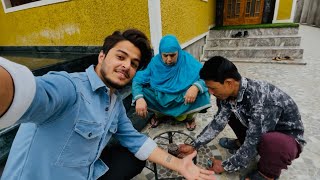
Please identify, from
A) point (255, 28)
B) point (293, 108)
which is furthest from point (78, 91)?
point (255, 28)

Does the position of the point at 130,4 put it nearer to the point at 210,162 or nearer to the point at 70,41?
the point at 70,41

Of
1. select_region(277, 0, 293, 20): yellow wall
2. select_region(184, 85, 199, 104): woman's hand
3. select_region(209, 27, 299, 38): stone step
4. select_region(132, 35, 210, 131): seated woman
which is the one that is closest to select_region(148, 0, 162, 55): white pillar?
select_region(132, 35, 210, 131): seated woman

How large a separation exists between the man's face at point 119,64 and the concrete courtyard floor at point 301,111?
3.75 feet

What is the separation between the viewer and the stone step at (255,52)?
19.7 ft

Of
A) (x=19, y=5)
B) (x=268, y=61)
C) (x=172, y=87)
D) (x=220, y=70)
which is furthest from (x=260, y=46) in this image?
(x=19, y=5)

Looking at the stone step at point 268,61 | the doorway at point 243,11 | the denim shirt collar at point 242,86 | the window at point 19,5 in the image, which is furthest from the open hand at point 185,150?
the doorway at point 243,11

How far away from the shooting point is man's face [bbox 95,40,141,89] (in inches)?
48.4

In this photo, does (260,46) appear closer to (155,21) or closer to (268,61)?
(268,61)

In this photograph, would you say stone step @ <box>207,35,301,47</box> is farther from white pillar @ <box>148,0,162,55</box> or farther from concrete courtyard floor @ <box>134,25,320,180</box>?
white pillar @ <box>148,0,162,55</box>

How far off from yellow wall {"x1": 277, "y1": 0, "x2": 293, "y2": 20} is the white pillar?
6388 millimetres

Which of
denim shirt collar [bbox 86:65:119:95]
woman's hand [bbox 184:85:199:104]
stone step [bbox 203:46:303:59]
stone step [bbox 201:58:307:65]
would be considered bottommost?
stone step [bbox 201:58:307:65]

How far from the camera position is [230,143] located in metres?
2.26

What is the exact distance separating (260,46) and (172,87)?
5.31 metres

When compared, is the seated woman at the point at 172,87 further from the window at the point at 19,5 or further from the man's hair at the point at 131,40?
the window at the point at 19,5
